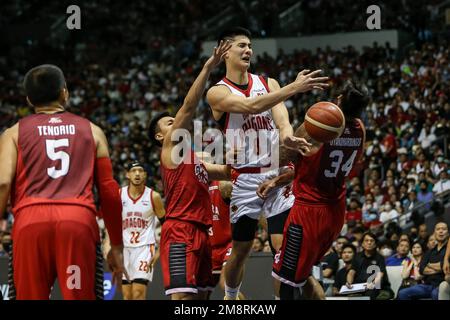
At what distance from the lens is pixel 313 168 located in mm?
8383

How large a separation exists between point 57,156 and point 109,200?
1.54 ft

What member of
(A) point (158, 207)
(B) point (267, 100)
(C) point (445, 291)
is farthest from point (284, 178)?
(A) point (158, 207)

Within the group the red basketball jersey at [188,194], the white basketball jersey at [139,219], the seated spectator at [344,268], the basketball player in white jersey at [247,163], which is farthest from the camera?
the white basketball jersey at [139,219]

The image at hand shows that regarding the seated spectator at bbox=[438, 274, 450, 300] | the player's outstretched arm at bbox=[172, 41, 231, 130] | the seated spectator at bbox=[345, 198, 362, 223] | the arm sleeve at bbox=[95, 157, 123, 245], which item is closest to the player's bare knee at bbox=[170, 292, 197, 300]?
the player's outstretched arm at bbox=[172, 41, 231, 130]

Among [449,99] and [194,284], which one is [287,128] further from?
[449,99]

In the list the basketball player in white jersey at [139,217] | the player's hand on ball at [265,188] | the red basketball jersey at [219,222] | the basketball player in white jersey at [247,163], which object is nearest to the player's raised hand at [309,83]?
the basketball player in white jersey at [247,163]

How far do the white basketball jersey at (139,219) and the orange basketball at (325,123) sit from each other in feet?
17.8

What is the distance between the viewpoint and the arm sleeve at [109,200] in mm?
6285

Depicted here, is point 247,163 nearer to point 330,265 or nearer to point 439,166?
point 330,265

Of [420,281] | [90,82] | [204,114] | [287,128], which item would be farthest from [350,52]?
[287,128]

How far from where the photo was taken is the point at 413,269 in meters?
12.8

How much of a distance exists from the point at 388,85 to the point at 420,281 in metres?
9.66

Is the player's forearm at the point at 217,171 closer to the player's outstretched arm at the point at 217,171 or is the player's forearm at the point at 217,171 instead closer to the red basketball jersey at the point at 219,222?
the player's outstretched arm at the point at 217,171
